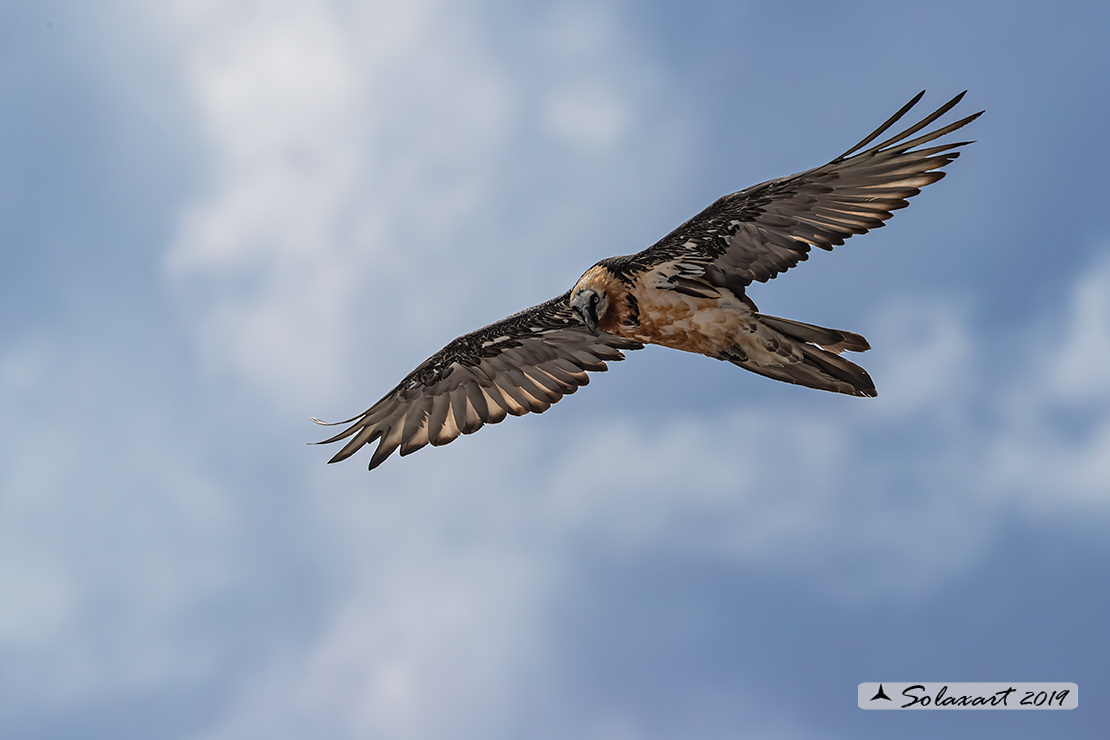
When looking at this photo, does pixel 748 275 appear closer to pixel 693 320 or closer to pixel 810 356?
pixel 693 320

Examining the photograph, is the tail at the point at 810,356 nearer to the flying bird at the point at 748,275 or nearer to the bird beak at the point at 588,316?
the flying bird at the point at 748,275

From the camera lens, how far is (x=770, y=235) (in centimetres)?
909

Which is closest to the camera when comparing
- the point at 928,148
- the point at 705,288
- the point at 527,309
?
the point at 928,148


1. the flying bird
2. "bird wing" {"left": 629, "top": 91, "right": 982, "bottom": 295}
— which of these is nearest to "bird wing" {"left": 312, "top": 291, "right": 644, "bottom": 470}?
the flying bird

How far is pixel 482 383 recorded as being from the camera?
458 inches

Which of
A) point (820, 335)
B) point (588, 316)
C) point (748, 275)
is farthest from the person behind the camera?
point (588, 316)

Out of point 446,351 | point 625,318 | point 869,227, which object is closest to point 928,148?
point 869,227

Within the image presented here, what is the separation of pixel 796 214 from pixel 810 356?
137cm

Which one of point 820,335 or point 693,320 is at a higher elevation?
point 693,320

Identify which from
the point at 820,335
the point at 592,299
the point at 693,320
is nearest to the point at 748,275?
the point at 693,320

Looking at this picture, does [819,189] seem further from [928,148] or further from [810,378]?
[810,378]

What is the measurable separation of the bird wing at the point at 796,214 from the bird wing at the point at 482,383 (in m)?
2.06

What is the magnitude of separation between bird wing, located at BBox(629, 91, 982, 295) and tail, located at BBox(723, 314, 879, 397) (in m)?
0.66

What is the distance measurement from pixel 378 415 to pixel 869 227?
241 inches
